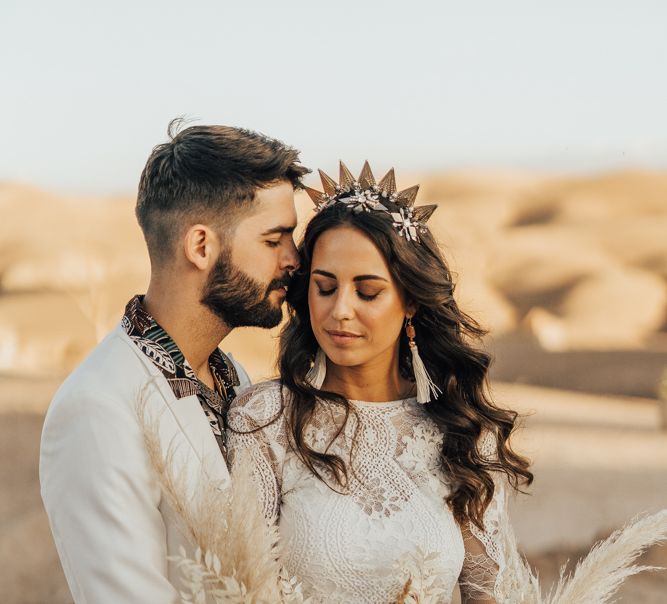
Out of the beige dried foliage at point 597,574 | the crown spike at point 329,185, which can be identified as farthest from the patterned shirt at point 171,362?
the beige dried foliage at point 597,574

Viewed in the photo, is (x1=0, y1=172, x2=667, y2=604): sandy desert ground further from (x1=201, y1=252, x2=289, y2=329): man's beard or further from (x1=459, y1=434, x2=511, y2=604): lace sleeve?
→ (x1=201, y1=252, x2=289, y2=329): man's beard

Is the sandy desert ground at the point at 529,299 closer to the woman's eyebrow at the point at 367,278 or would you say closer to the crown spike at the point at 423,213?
the crown spike at the point at 423,213

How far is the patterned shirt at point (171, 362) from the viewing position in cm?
271

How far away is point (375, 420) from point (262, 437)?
0.39 meters

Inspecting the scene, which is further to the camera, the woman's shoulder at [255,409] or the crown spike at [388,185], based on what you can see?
the crown spike at [388,185]

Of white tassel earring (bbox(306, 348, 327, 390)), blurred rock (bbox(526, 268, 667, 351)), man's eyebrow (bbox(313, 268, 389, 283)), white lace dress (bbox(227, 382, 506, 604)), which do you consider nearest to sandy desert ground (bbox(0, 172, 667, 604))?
blurred rock (bbox(526, 268, 667, 351))

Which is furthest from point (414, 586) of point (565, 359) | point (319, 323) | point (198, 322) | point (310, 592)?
point (565, 359)

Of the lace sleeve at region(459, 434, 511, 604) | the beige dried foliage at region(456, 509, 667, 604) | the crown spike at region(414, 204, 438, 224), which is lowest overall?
the lace sleeve at region(459, 434, 511, 604)

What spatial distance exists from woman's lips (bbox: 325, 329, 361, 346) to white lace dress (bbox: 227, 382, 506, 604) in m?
0.26

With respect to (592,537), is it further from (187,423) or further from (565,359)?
(187,423)

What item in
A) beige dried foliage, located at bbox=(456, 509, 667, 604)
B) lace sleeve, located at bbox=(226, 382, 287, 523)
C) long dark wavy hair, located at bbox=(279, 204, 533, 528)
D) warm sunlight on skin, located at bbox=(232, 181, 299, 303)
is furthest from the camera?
warm sunlight on skin, located at bbox=(232, 181, 299, 303)

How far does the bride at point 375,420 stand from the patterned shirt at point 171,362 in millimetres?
77

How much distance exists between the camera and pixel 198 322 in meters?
2.87

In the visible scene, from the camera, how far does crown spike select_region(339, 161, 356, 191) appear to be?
295cm
